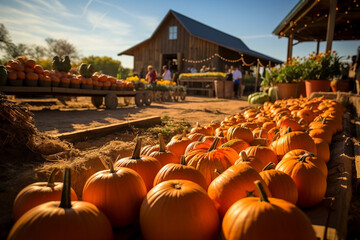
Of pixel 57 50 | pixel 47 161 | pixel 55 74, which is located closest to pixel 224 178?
pixel 47 161

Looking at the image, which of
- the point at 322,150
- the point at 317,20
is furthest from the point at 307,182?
the point at 317,20

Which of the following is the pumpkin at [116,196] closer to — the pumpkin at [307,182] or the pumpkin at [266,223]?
the pumpkin at [266,223]

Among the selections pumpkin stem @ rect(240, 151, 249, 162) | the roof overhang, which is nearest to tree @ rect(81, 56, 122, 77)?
the roof overhang

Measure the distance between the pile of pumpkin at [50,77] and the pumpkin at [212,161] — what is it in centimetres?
553

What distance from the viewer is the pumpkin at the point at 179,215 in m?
1.05

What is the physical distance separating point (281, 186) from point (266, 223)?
457 millimetres

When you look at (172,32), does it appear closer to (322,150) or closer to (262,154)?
(322,150)

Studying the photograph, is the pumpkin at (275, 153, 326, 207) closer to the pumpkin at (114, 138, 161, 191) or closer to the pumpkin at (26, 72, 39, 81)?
the pumpkin at (114, 138, 161, 191)

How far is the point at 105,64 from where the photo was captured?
42906 mm

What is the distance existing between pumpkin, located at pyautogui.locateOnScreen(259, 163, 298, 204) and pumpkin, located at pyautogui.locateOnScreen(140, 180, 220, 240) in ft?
1.34

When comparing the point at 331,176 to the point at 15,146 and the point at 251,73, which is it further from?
the point at 251,73

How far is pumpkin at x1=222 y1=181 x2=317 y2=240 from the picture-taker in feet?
3.07

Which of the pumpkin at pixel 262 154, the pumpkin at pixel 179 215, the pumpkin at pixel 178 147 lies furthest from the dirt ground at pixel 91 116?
the pumpkin at pixel 179 215

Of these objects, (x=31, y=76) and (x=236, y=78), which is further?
(x=236, y=78)
